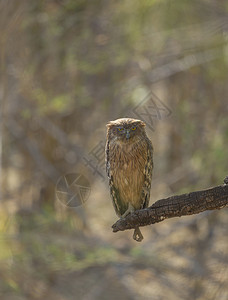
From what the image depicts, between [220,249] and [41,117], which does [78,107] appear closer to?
[41,117]

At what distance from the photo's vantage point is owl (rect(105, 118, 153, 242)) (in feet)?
13.1

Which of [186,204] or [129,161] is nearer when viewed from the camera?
[186,204]

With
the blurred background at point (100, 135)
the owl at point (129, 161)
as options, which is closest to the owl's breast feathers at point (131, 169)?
the owl at point (129, 161)

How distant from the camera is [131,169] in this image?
422 centimetres

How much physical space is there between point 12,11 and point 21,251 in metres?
4.59

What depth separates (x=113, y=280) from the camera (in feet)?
33.4

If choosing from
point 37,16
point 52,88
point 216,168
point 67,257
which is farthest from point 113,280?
point 37,16

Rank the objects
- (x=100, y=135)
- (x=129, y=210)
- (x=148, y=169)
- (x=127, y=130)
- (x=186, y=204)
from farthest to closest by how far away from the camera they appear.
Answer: (x=100, y=135) → (x=148, y=169) → (x=129, y=210) → (x=127, y=130) → (x=186, y=204)

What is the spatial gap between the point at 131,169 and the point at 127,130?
417mm

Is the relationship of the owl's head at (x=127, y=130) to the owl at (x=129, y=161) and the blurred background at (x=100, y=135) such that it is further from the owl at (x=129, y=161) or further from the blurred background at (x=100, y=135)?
the blurred background at (x=100, y=135)

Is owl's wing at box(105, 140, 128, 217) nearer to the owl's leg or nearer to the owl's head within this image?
the owl's leg

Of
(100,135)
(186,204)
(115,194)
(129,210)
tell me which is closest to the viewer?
(186,204)

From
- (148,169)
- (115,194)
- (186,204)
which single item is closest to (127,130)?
(148,169)

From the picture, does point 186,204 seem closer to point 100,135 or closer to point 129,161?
point 129,161
